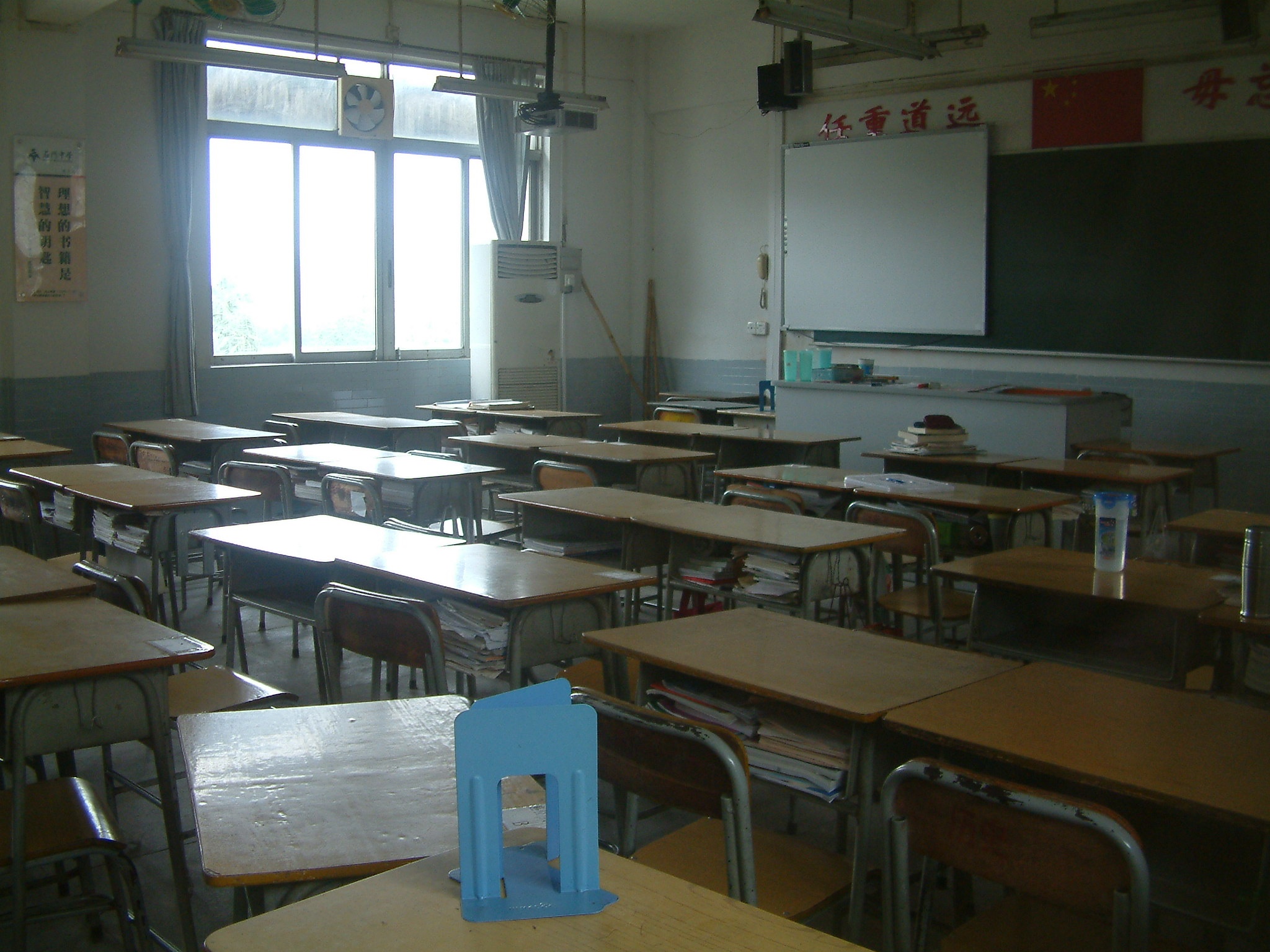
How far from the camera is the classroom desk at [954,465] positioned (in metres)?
5.41

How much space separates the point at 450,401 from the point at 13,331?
334 cm

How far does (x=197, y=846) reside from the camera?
2.73 metres

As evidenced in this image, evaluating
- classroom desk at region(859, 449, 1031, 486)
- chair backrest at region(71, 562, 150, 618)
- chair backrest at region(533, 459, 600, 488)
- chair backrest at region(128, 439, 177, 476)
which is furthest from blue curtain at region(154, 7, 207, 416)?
chair backrest at region(71, 562, 150, 618)

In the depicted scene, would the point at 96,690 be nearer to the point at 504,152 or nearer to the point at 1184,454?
the point at 1184,454

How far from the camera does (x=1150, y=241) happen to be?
7.29 m

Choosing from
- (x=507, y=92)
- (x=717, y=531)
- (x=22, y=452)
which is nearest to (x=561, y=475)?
(x=717, y=531)

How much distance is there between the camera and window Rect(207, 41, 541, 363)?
850 centimetres

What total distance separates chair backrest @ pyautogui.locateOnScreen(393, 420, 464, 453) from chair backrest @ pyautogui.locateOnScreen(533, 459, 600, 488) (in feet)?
5.84

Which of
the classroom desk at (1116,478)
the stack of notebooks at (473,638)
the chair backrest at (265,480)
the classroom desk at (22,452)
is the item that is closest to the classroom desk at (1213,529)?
the classroom desk at (1116,478)

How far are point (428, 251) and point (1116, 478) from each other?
6.49 m

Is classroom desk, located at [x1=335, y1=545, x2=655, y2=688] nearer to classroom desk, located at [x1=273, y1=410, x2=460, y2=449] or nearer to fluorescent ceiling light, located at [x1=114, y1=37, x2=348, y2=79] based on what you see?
classroom desk, located at [x1=273, y1=410, x2=460, y2=449]

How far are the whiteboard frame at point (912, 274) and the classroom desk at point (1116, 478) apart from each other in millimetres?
2940

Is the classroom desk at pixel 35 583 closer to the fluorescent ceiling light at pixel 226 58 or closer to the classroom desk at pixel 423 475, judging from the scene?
the classroom desk at pixel 423 475

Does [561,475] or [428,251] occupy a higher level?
[428,251]
